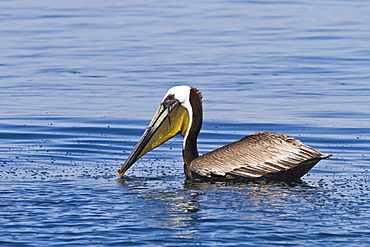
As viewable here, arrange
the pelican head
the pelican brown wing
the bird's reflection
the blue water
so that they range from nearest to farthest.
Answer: the blue water, the bird's reflection, the pelican brown wing, the pelican head

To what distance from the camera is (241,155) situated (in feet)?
27.7

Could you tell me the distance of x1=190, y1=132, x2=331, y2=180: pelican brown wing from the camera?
8.25m

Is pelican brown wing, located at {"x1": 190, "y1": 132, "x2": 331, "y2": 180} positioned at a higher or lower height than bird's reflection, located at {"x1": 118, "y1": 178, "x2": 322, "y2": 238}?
higher

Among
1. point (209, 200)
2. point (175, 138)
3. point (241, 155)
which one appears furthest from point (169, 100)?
point (175, 138)

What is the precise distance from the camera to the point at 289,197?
7441 mm

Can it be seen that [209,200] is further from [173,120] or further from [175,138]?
[175,138]

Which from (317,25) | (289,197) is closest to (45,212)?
(289,197)

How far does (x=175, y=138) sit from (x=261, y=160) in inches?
145

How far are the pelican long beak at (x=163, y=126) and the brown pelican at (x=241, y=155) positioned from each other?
11 mm

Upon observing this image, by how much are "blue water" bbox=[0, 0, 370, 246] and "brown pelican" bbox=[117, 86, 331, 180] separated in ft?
0.59

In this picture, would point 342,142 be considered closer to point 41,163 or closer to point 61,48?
point 41,163

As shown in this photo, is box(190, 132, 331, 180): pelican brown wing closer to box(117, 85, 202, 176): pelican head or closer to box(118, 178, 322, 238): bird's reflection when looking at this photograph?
box(118, 178, 322, 238): bird's reflection

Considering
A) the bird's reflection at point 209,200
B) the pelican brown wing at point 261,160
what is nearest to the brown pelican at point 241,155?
the pelican brown wing at point 261,160

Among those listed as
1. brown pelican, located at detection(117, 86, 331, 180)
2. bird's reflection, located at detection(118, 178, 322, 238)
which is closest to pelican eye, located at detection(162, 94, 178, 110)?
brown pelican, located at detection(117, 86, 331, 180)
